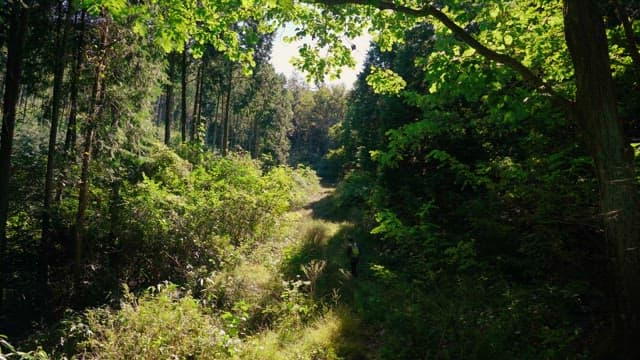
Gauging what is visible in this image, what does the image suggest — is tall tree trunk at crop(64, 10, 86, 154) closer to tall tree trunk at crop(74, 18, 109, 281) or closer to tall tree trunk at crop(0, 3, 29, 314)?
tall tree trunk at crop(74, 18, 109, 281)

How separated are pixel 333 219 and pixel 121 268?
9.40 meters

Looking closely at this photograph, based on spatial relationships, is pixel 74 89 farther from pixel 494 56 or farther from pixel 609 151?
pixel 609 151

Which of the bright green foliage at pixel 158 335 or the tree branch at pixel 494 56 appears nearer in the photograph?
the tree branch at pixel 494 56

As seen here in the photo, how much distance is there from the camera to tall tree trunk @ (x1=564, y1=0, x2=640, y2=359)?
3.56m

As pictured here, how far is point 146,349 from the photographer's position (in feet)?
19.5

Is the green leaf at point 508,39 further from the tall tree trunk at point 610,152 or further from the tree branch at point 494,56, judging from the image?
the tall tree trunk at point 610,152

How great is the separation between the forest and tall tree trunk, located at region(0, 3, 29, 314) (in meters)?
0.06

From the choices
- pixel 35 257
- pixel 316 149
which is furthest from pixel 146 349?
pixel 316 149

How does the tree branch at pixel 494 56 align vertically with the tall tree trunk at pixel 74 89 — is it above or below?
below

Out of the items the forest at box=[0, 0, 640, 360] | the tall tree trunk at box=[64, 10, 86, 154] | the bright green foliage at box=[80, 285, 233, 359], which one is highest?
the tall tree trunk at box=[64, 10, 86, 154]

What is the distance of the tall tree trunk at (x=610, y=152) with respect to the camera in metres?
3.56

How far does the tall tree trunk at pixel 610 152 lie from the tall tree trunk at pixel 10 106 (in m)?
12.5

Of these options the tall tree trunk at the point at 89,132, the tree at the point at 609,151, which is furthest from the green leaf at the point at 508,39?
the tall tree trunk at the point at 89,132

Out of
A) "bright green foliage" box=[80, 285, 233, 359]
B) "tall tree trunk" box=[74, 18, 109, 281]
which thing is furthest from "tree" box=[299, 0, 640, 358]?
"tall tree trunk" box=[74, 18, 109, 281]
